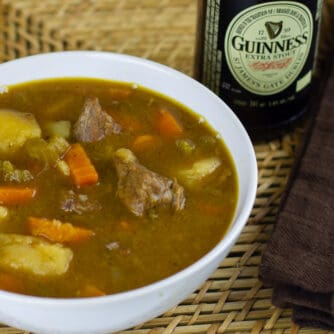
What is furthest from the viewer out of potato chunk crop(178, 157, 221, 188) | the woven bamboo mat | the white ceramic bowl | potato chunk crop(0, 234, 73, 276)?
the woven bamboo mat

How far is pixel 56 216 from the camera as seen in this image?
86.2 inches

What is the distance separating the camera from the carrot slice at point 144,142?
2420mm

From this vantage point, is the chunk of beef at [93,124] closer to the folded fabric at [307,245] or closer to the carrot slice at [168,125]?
the carrot slice at [168,125]

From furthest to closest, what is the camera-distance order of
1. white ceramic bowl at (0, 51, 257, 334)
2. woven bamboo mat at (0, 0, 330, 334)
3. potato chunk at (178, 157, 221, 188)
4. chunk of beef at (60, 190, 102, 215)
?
woven bamboo mat at (0, 0, 330, 334) < potato chunk at (178, 157, 221, 188) < chunk of beef at (60, 190, 102, 215) < white ceramic bowl at (0, 51, 257, 334)

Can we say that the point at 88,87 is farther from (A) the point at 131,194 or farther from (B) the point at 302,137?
(B) the point at 302,137

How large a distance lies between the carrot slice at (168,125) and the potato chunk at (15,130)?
36 cm

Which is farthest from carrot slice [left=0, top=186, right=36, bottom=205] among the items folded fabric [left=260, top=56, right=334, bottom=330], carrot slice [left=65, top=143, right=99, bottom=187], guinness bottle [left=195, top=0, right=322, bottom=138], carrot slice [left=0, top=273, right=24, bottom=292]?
guinness bottle [left=195, top=0, right=322, bottom=138]

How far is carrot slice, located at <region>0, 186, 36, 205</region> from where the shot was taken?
2.22 metres

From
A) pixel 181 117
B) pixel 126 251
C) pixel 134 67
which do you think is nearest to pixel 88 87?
pixel 134 67

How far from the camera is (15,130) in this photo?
2.39 m

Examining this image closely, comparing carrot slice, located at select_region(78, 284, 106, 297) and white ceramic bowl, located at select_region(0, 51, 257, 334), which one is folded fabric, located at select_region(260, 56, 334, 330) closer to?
white ceramic bowl, located at select_region(0, 51, 257, 334)

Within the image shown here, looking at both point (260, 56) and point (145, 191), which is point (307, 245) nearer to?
point (145, 191)

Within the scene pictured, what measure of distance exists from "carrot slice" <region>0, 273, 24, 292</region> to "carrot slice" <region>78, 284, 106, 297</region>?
0.15m

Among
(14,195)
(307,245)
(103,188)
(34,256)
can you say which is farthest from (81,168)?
(307,245)
